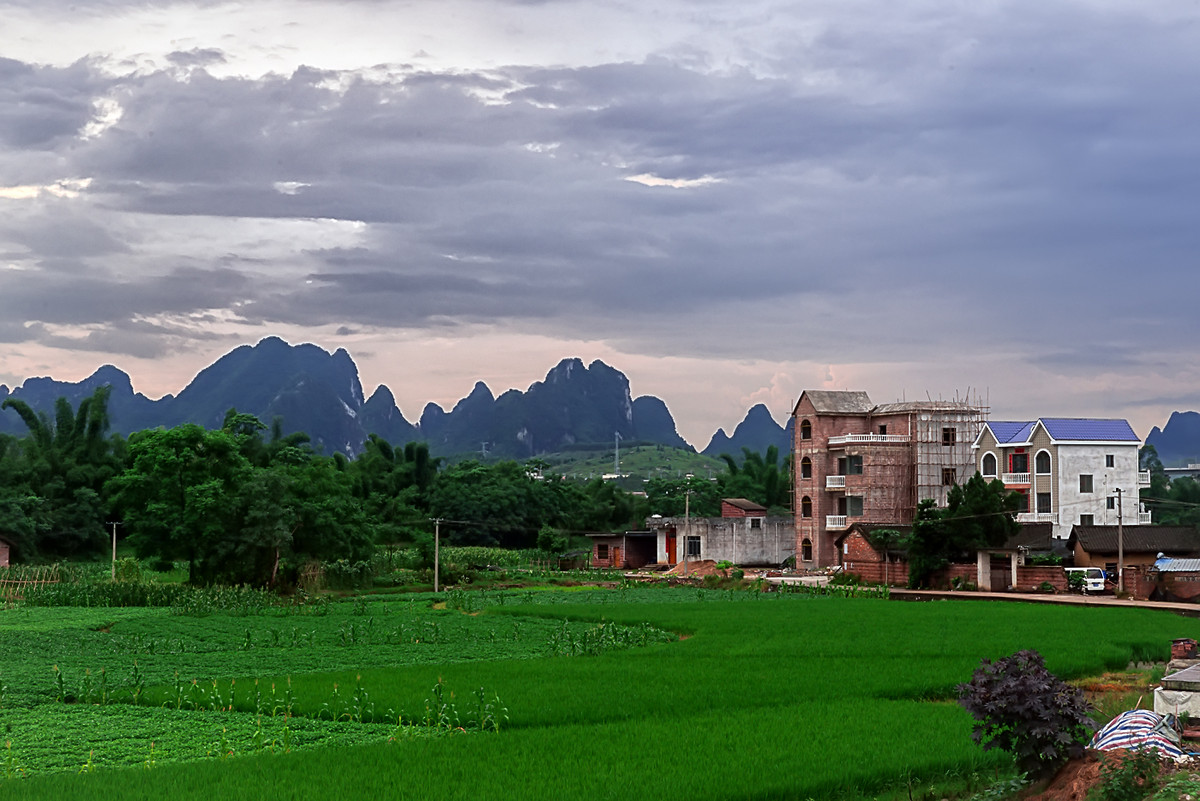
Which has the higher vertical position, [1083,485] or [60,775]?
[1083,485]

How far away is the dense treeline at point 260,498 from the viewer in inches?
1757

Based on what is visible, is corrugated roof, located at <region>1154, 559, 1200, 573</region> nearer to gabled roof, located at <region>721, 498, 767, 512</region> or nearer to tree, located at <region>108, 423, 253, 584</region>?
tree, located at <region>108, 423, 253, 584</region>

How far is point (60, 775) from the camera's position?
12148 millimetres

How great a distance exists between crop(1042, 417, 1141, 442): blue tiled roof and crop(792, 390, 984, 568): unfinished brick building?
5.51m

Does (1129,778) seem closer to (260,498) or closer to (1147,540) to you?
(260,498)

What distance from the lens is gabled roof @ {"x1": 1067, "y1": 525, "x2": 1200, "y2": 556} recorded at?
44.8 metres

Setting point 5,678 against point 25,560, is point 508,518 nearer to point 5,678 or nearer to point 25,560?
point 25,560

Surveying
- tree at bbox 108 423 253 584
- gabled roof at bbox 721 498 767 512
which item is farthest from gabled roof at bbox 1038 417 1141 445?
tree at bbox 108 423 253 584

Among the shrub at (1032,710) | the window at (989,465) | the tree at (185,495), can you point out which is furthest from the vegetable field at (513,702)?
the window at (989,465)

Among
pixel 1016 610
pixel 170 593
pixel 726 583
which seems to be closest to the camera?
pixel 1016 610

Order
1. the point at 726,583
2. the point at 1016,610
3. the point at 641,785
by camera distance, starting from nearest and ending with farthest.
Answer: the point at 641,785 < the point at 1016,610 < the point at 726,583

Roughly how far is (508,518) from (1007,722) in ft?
207

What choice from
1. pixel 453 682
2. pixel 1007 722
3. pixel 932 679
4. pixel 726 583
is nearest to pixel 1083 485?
pixel 726 583

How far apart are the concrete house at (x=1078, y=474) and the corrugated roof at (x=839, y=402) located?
858 cm
